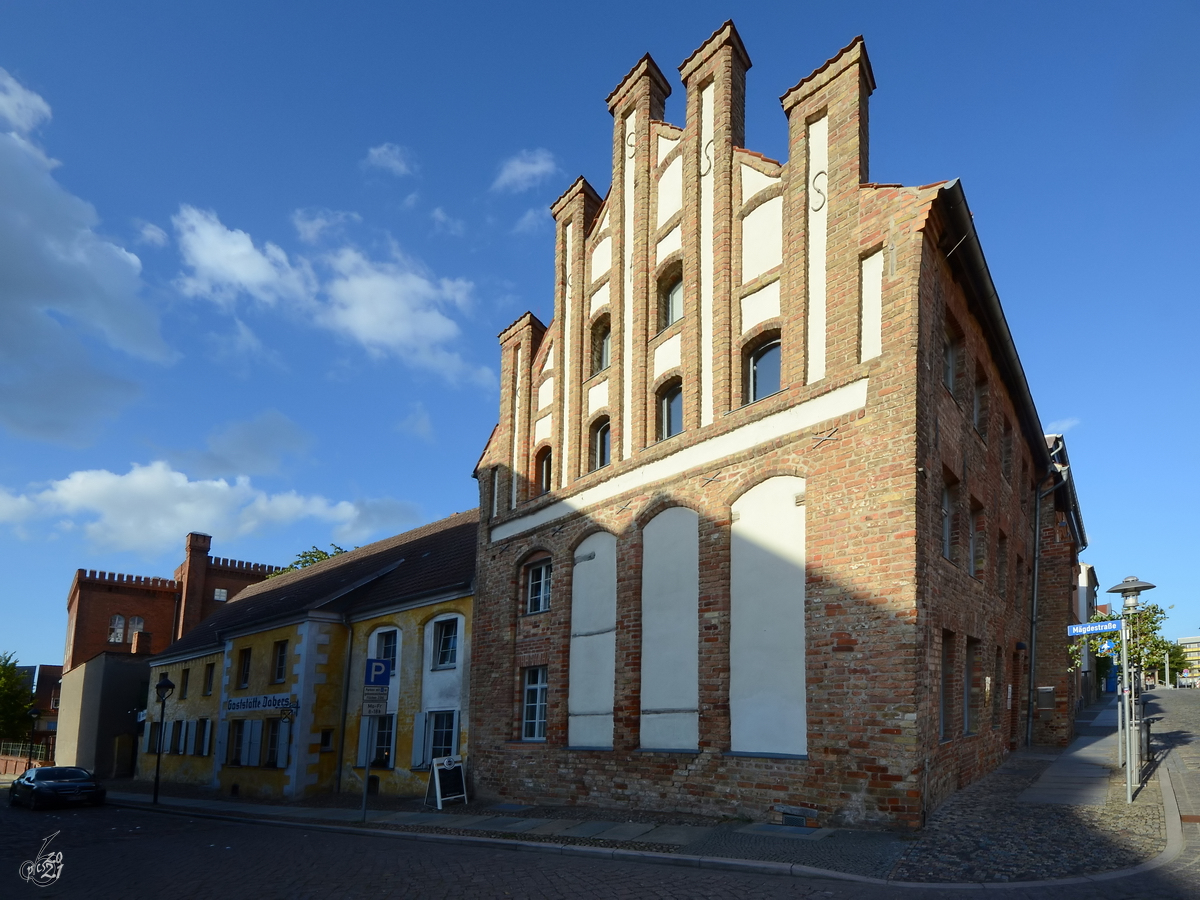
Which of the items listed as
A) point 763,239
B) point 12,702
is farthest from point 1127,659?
point 12,702

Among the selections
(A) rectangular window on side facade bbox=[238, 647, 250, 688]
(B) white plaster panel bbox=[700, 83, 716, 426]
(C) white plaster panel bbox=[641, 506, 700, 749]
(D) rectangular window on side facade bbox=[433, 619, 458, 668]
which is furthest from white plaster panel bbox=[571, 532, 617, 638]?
(A) rectangular window on side facade bbox=[238, 647, 250, 688]

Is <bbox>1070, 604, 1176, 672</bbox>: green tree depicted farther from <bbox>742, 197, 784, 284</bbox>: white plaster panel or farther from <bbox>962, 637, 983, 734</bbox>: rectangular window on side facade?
<bbox>742, 197, 784, 284</bbox>: white plaster panel

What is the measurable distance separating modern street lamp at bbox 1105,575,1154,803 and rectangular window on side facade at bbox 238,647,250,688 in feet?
82.0

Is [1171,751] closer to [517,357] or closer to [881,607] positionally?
[881,607]

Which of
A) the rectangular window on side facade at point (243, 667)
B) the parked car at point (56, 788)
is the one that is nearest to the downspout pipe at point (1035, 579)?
the rectangular window on side facade at point (243, 667)

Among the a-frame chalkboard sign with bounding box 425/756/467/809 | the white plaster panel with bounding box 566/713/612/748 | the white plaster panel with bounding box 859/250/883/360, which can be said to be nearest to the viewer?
the white plaster panel with bounding box 859/250/883/360

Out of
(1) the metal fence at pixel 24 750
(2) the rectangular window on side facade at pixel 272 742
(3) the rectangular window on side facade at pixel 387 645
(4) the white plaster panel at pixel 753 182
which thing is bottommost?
(1) the metal fence at pixel 24 750

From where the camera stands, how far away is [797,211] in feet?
48.3

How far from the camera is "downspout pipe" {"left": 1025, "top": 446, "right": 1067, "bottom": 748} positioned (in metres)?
23.8

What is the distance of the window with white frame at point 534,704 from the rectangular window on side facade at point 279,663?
Answer: 11246mm

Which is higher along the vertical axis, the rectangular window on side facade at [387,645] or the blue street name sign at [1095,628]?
the blue street name sign at [1095,628]

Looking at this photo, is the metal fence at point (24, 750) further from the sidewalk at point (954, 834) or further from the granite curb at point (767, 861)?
the granite curb at point (767, 861)

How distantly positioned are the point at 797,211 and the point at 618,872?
10.0m

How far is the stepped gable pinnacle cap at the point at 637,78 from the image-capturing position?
1947 centimetres
